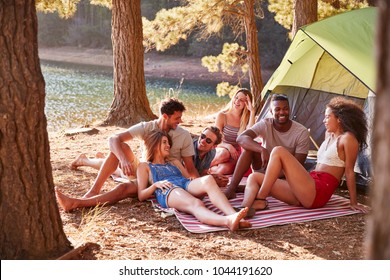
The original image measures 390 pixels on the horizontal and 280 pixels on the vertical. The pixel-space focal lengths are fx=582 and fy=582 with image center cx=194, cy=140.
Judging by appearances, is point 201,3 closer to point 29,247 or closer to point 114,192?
point 114,192

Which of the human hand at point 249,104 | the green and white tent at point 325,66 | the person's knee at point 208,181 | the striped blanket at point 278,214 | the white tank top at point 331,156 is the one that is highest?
the green and white tent at point 325,66

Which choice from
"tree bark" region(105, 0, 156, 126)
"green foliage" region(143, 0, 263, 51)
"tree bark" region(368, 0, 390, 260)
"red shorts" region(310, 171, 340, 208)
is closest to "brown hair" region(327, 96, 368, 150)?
"red shorts" region(310, 171, 340, 208)

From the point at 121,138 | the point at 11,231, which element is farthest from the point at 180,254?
the point at 121,138

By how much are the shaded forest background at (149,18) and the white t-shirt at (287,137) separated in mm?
20527

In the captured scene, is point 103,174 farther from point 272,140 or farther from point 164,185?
point 272,140

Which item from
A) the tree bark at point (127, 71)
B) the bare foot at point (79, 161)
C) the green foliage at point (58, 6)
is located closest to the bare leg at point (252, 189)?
the bare foot at point (79, 161)

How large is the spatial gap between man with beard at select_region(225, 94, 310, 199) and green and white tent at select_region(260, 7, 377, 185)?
0.60 metres

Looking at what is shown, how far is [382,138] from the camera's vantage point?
2.93ft

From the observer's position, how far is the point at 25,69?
2430mm

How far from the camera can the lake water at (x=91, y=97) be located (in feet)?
35.9

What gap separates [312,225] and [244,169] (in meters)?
0.76

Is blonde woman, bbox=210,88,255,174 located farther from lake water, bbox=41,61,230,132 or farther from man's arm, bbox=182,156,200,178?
lake water, bbox=41,61,230,132

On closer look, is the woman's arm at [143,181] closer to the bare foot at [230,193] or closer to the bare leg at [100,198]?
the bare leg at [100,198]

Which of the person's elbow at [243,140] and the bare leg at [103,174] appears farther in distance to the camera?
the person's elbow at [243,140]
